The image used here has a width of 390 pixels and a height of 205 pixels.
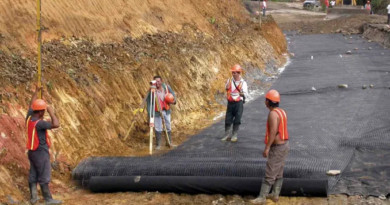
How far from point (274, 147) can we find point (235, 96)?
366 cm

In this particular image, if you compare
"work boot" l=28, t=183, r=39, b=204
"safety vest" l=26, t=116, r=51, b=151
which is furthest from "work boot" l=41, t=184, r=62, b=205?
"safety vest" l=26, t=116, r=51, b=151

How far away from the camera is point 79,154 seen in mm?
10188

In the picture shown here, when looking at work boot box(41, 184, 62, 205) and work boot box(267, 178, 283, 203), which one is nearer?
work boot box(41, 184, 62, 205)

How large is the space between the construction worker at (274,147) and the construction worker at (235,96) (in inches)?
135

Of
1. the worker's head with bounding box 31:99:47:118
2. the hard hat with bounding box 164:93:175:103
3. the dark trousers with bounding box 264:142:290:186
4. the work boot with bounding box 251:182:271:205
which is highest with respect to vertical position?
the worker's head with bounding box 31:99:47:118

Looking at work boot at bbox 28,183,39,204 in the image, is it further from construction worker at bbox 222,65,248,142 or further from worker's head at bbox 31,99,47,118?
construction worker at bbox 222,65,248,142

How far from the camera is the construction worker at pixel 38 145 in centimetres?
789

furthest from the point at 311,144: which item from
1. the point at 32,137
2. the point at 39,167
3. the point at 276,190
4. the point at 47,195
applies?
the point at 32,137

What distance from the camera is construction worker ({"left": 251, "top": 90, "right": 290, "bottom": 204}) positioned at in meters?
8.00

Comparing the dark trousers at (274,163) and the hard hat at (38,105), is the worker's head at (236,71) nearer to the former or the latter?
the dark trousers at (274,163)

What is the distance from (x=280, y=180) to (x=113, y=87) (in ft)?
17.6

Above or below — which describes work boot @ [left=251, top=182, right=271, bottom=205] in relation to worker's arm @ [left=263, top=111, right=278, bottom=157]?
below

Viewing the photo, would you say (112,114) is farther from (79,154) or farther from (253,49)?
(253,49)

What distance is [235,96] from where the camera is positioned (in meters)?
11.7
